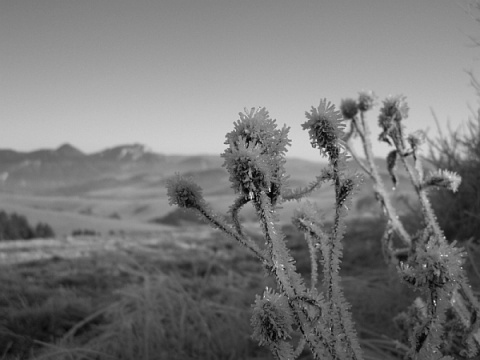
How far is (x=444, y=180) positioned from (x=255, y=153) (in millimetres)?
738

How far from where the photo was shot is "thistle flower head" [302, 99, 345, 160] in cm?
64

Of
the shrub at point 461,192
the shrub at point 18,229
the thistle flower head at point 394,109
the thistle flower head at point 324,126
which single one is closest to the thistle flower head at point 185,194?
the thistle flower head at point 324,126

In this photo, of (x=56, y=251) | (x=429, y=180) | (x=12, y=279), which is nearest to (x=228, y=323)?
(x=429, y=180)

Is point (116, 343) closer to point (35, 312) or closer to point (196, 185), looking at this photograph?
point (35, 312)

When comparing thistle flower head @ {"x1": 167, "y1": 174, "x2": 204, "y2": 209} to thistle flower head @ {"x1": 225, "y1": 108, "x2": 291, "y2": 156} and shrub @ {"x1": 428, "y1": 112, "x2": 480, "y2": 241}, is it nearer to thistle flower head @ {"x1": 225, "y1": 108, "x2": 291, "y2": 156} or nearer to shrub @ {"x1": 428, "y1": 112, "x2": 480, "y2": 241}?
thistle flower head @ {"x1": 225, "y1": 108, "x2": 291, "y2": 156}

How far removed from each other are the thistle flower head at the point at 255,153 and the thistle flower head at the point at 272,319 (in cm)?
19

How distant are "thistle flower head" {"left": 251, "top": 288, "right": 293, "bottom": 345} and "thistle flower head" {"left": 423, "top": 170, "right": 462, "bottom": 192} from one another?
627mm

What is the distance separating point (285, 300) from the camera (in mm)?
682

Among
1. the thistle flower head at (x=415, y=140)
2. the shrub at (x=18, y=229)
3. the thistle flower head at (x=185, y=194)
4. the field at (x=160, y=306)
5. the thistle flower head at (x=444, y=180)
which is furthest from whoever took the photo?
the shrub at (x=18, y=229)

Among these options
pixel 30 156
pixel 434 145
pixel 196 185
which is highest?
pixel 30 156

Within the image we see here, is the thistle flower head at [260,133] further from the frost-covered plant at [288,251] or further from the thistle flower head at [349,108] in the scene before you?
the thistle flower head at [349,108]

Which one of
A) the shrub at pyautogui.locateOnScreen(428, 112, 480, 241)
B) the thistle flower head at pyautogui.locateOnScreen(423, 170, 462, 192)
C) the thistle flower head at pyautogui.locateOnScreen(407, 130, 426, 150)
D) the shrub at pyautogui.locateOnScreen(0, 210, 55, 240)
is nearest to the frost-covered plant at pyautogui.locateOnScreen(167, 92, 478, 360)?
the thistle flower head at pyautogui.locateOnScreen(423, 170, 462, 192)

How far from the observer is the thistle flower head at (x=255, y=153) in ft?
1.87

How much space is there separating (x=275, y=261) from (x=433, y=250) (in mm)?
254
